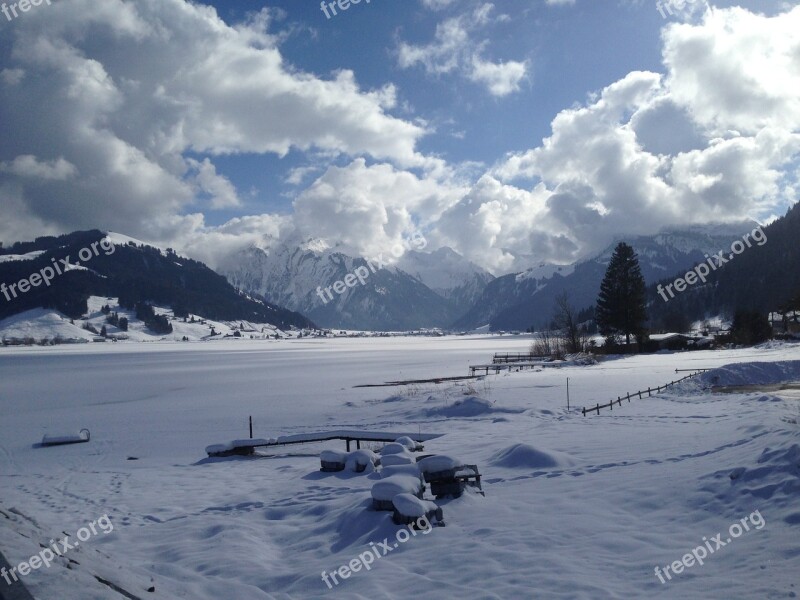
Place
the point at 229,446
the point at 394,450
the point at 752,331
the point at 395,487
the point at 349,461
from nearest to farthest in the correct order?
the point at 395,487, the point at 394,450, the point at 349,461, the point at 229,446, the point at 752,331

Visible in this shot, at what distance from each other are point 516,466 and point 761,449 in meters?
5.89

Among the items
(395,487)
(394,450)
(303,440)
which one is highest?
(395,487)

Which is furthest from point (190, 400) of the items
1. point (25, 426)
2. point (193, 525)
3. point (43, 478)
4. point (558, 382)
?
point (193, 525)

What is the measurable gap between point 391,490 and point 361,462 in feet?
16.6

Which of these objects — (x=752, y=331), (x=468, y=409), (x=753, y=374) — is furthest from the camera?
(x=752, y=331)

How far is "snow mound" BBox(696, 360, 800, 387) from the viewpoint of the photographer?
30.2 m

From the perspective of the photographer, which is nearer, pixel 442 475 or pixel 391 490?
pixel 391 490

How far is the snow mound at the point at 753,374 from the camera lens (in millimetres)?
30219

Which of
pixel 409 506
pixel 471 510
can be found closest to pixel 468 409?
pixel 471 510

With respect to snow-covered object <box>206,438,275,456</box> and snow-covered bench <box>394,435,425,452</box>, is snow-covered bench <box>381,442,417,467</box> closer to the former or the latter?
snow-covered bench <box>394,435,425,452</box>

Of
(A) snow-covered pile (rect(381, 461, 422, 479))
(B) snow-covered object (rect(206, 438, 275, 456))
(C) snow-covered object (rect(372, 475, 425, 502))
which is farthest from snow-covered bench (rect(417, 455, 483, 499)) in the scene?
(B) snow-covered object (rect(206, 438, 275, 456))

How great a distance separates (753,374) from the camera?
103 ft

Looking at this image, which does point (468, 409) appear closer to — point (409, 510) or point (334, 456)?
point (334, 456)

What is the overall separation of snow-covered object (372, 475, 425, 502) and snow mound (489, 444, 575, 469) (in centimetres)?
447
